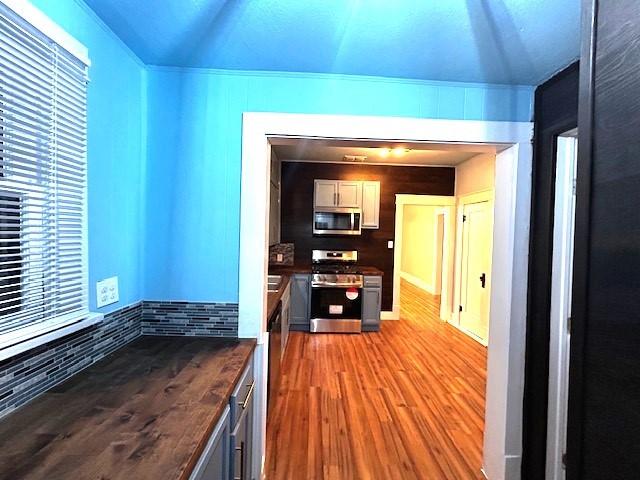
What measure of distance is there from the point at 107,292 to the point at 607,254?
5.69 feet

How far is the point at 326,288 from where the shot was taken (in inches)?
185

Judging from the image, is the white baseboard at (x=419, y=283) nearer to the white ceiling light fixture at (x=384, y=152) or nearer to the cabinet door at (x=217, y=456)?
the white ceiling light fixture at (x=384, y=152)

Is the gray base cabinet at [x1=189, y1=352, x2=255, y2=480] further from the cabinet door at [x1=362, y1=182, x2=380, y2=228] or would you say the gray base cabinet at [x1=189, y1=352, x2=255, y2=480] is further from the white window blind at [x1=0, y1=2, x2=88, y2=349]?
the cabinet door at [x1=362, y1=182, x2=380, y2=228]

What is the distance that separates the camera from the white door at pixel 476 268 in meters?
4.39

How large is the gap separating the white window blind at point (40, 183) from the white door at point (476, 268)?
13.8ft

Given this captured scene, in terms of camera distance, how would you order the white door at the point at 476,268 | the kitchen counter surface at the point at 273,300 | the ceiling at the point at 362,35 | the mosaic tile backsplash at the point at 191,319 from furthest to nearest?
1. the white door at the point at 476,268
2. the kitchen counter surface at the point at 273,300
3. the mosaic tile backsplash at the point at 191,319
4. the ceiling at the point at 362,35

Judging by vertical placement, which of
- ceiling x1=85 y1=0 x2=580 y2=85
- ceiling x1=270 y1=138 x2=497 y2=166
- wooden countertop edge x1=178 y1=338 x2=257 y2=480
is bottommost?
wooden countertop edge x1=178 y1=338 x2=257 y2=480

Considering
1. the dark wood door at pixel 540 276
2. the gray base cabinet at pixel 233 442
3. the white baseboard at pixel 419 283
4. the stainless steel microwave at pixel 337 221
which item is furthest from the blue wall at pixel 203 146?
the white baseboard at pixel 419 283

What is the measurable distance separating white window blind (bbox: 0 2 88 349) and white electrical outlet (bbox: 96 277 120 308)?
10cm

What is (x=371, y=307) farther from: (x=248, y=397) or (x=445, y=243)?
(x=248, y=397)

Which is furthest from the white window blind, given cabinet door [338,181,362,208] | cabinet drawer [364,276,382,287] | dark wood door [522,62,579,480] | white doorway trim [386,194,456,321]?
white doorway trim [386,194,456,321]

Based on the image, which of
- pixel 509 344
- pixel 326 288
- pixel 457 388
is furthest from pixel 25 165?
pixel 326 288

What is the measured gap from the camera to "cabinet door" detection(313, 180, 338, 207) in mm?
5223

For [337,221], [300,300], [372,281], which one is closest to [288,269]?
[300,300]
